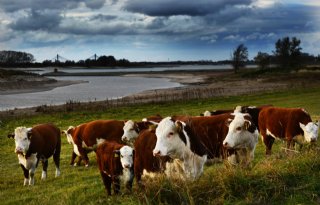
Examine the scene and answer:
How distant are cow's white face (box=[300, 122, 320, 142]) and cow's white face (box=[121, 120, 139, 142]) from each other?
194 inches

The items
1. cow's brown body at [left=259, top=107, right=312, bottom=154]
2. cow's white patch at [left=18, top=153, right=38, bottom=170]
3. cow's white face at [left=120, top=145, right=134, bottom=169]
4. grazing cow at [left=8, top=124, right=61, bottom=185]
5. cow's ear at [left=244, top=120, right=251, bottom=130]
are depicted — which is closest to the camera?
cow's white face at [left=120, top=145, right=134, bottom=169]

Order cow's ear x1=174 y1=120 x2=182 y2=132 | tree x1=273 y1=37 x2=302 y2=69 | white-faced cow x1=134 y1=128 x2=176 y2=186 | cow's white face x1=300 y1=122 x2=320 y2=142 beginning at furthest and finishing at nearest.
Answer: tree x1=273 y1=37 x2=302 y2=69 < cow's white face x1=300 y1=122 x2=320 y2=142 < white-faced cow x1=134 y1=128 x2=176 y2=186 < cow's ear x1=174 y1=120 x2=182 y2=132

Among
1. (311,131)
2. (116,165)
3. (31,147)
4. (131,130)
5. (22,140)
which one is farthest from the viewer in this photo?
Result: (131,130)

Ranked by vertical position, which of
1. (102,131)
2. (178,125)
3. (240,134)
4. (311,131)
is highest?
(178,125)

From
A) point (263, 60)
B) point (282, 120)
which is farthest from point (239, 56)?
point (282, 120)

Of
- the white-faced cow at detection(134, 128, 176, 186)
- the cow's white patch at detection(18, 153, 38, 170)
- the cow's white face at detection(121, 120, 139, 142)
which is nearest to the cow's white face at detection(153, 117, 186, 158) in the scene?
the white-faced cow at detection(134, 128, 176, 186)

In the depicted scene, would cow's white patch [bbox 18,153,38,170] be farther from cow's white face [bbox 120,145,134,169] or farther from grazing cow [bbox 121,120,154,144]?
cow's white face [bbox 120,145,134,169]

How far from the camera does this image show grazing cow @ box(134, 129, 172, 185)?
8.33m

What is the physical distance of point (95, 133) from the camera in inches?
586

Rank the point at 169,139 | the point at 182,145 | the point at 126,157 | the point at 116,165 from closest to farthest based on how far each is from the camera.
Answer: the point at 169,139 → the point at 182,145 → the point at 126,157 → the point at 116,165

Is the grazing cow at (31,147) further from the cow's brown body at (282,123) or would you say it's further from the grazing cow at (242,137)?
the cow's brown body at (282,123)

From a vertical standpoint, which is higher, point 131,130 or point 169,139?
point 169,139

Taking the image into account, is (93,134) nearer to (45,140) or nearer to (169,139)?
(45,140)

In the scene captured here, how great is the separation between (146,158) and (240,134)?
6.42 ft
